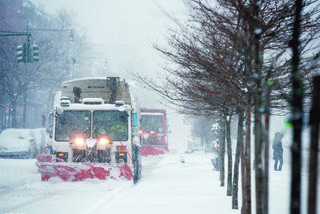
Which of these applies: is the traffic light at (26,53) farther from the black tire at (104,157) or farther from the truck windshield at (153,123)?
the truck windshield at (153,123)

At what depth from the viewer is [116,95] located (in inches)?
550

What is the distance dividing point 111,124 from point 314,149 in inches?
423

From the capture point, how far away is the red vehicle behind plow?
29297 millimetres

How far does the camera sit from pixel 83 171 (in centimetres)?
1253

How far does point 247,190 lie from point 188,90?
3.48 metres

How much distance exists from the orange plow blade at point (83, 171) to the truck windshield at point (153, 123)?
17141 millimetres

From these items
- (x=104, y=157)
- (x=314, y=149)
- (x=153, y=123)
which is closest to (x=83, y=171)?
(x=104, y=157)

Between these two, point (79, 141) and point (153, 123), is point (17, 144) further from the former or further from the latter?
point (79, 141)

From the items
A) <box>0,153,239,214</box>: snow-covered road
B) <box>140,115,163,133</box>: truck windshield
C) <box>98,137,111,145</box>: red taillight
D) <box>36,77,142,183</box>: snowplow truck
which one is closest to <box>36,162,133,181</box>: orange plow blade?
<box>0,153,239,214</box>: snow-covered road

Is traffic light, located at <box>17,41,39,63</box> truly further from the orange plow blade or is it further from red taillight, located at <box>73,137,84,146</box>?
the orange plow blade

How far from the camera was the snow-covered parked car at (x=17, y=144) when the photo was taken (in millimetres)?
24203

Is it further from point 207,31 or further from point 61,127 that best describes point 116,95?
point 207,31

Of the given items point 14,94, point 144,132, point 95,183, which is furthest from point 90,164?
point 14,94

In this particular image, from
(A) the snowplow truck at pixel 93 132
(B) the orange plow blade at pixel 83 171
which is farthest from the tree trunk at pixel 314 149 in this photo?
(A) the snowplow truck at pixel 93 132
